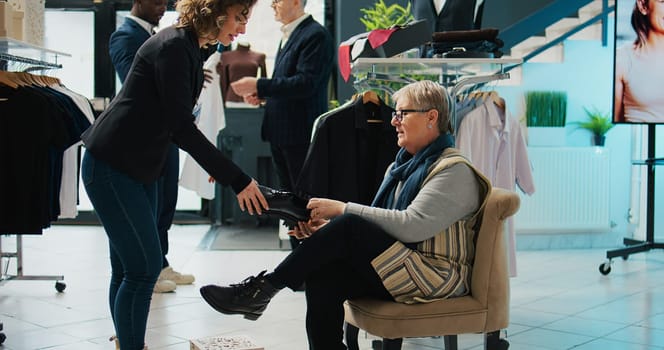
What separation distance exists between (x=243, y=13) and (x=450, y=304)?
3.64ft

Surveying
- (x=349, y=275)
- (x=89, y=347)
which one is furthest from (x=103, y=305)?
(x=349, y=275)

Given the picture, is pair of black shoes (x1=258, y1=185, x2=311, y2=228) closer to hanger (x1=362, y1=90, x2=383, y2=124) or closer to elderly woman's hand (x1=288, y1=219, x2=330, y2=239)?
elderly woman's hand (x1=288, y1=219, x2=330, y2=239)

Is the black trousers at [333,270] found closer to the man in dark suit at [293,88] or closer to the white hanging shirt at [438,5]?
the white hanging shirt at [438,5]

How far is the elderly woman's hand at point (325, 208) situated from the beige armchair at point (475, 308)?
0.96ft

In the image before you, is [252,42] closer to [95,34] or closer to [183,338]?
[95,34]

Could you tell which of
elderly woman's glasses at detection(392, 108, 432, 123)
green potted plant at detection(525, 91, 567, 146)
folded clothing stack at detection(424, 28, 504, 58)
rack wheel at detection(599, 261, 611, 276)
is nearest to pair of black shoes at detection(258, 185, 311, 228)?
elderly woman's glasses at detection(392, 108, 432, 123)

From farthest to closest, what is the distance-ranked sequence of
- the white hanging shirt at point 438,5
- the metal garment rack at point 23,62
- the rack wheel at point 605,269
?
1. the rack wheel at point 605,269
2. the metal garment rack at point 23,62
3. the white hanging shirt at point 438,5

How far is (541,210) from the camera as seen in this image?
6.50 metres

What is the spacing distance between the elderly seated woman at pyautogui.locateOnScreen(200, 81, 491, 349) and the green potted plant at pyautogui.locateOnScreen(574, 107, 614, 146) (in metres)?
4.33

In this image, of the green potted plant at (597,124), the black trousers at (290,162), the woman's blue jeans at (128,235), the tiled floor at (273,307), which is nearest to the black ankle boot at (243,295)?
the woman's blue jeans at (128,235)

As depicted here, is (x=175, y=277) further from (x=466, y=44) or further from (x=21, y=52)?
(x=466, y=44)

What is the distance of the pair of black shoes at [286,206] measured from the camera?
2.55 metres

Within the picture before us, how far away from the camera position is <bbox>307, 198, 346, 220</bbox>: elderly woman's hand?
2625 millimetres

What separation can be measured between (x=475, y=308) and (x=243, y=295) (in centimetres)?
73
